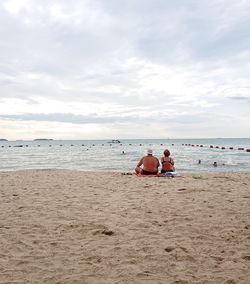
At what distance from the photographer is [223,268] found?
398 cm

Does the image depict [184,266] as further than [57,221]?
No

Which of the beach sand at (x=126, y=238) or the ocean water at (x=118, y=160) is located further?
the ocean water at (x=118, y=160)

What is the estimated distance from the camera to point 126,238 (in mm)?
5086

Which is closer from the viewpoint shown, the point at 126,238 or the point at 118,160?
the point at 126,238

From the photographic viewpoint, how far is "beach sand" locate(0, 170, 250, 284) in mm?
3863

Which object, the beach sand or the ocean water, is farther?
the ocean water

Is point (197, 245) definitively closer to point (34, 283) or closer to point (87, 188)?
point (34, 283)

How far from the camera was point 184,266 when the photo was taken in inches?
160

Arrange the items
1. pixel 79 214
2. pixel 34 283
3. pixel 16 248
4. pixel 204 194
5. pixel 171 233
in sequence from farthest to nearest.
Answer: pixel 204 194 < pixel 79 214 < pixel 171 233 < pixel 16 248 < pixel 34 283

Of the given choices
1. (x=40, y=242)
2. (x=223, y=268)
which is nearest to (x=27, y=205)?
(x=40, y=242)

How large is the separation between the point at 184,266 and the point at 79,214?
3081mm

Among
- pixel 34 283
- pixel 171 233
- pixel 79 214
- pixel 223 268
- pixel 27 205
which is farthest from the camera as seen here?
pixel 27 205

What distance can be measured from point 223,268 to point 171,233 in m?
1.39

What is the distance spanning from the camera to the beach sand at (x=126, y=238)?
386cm
